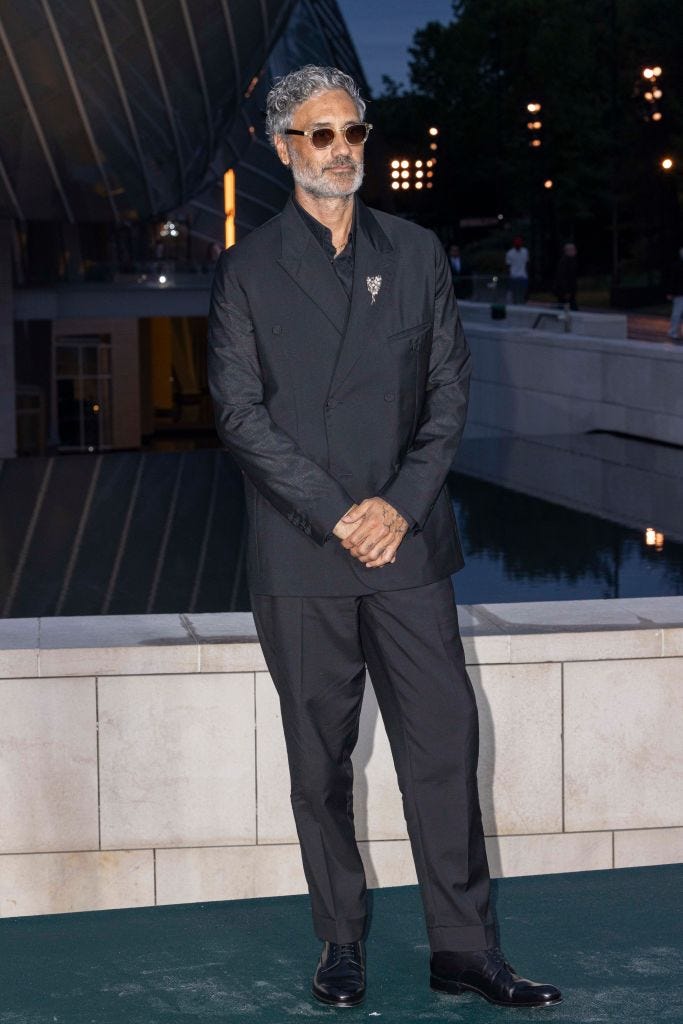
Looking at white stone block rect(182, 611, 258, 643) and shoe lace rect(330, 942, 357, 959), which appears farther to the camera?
white stone block rect(182, 611, 258, 643)

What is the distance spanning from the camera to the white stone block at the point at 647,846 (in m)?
5.21

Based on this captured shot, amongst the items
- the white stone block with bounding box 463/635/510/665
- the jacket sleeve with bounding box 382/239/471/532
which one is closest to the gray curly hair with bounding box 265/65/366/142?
the jacket sleeve with bounding box 382/239/471/532

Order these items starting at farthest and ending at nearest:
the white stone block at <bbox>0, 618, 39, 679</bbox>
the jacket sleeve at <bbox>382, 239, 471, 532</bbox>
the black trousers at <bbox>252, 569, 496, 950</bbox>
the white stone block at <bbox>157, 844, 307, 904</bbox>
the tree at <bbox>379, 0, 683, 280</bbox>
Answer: the tree at <bbox>379, 0, 683, 280</bbox>
the white stone block at <bbox>157, 844, 307, 904</bbox>
the white stone block at <bbox>0, 618, 39, 679</bbox>
the black trousers at <bbox>252, 569, 496, 950</bbox>
the jacket sleeve at <bbox>382, 239, 471, 532</bbox>

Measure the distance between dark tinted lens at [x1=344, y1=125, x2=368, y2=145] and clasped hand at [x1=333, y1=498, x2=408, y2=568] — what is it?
0.89 metres

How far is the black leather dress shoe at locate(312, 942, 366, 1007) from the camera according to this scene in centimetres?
419

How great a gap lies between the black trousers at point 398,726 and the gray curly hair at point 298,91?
1191mm

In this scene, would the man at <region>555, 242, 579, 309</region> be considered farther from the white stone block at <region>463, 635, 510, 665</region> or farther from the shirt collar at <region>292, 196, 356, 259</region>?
the shirt collar at <region>292, 196, 356, 259</region>

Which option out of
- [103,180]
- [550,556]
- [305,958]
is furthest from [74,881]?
[103,180]

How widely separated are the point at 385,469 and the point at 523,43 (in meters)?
79.5

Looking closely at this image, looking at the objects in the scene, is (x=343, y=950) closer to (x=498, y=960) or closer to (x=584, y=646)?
(x=498, y=960)

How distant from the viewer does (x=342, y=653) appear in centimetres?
418

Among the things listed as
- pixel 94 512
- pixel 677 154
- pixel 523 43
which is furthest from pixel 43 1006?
pixel 523 43

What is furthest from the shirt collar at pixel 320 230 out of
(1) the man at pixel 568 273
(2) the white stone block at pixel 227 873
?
(1) the man at pixel 568 273

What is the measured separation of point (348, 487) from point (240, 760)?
128 centimetres
